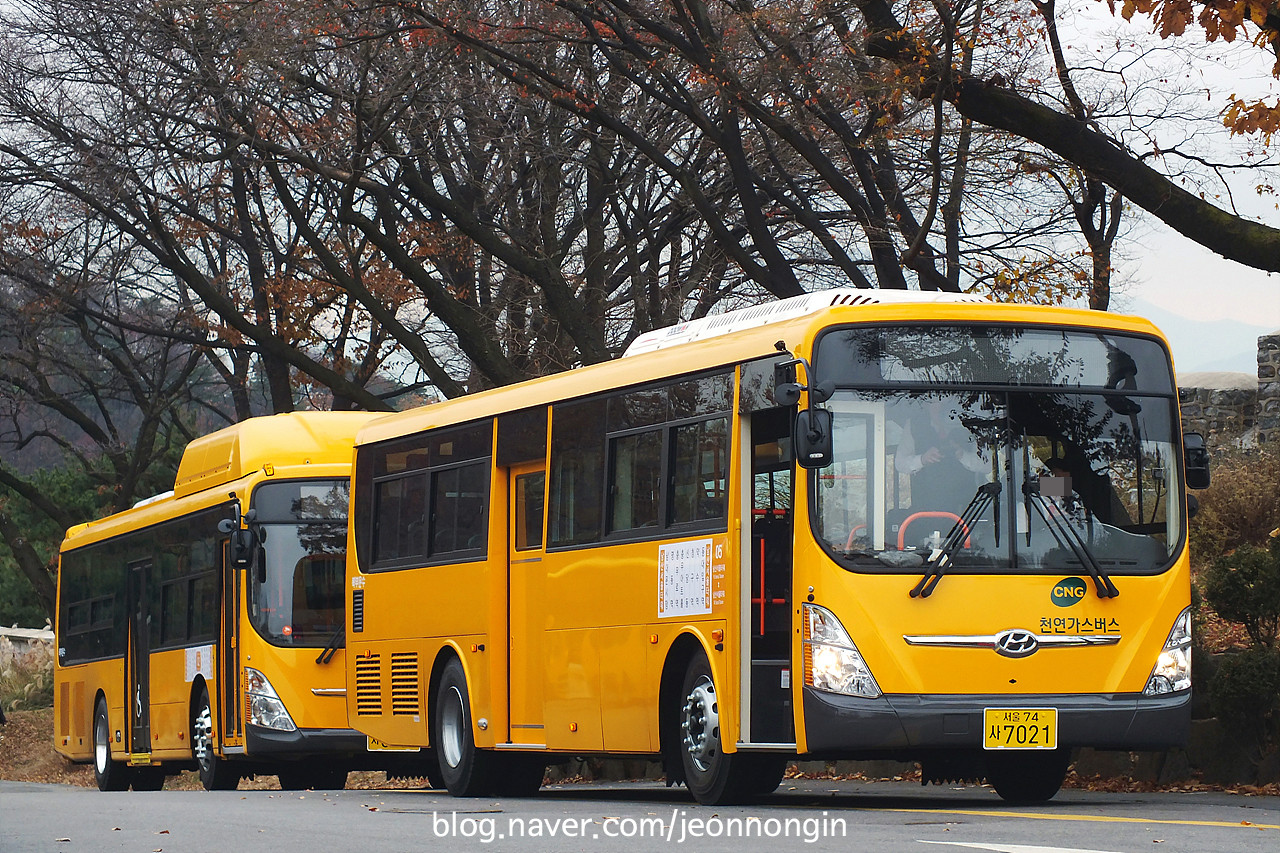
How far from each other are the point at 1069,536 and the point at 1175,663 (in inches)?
40.3

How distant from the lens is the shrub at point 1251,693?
554 inches

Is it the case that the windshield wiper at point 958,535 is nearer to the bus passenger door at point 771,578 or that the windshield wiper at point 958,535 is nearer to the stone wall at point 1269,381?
the bus passenger door at point 771,578

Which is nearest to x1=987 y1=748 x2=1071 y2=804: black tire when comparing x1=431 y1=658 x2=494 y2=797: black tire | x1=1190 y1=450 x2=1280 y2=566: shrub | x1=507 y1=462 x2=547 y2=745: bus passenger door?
x1=507 y1=462 x2=547 y2=745: bus passenger door

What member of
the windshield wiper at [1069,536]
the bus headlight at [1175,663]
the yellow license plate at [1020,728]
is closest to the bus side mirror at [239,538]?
the windshield wiper at [1069,536]

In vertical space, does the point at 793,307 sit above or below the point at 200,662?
above

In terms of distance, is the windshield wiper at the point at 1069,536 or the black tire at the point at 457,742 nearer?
the windshield wiper at the point at 1069,536

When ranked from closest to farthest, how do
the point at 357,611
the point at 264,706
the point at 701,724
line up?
1. the point at 701,724
2. the point at 357,611
3. the point at 264,706

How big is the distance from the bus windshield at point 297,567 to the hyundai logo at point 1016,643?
10303 mm

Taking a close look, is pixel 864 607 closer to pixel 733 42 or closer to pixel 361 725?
pixel 361 725

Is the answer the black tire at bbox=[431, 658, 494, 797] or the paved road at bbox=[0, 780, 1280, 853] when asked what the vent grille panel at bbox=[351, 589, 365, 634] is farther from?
the paved road at bbox=[0, 780, 1280, 853]

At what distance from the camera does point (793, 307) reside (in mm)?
13023

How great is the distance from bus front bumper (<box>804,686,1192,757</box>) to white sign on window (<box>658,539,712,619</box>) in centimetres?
136

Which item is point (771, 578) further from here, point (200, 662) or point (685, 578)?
point (200, 662)

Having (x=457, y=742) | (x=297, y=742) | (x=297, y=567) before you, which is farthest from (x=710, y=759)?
(x=297, y=567)
